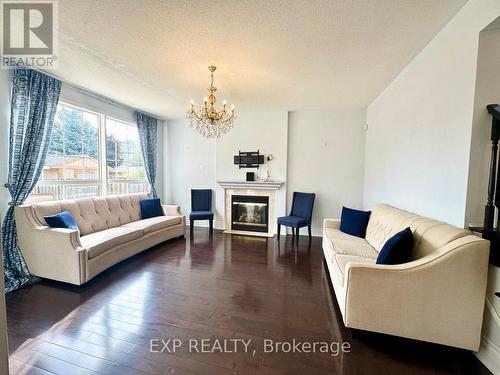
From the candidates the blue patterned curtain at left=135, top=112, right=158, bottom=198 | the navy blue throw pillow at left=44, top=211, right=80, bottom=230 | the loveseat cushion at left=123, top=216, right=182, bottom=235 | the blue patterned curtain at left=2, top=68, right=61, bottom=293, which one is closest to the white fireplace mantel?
the loveseat cushion at left=123, top=216, right=182, bottom=235

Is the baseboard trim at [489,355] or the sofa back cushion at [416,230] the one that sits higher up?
the sofa back cushion at [416,230]

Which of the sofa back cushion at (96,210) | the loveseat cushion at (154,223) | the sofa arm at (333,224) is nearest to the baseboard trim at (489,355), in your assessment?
the sofa arm at (333,224)

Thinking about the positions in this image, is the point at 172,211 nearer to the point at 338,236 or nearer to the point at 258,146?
the point at 258,146

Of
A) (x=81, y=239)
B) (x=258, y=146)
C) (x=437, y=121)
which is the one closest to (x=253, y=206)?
(x=258, y=146)

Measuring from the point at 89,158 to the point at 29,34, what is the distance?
203 cm

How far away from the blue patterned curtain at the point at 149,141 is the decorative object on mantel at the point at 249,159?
6.36ft

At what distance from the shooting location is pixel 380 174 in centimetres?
337

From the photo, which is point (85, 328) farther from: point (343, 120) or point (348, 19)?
→ point (343, 120)

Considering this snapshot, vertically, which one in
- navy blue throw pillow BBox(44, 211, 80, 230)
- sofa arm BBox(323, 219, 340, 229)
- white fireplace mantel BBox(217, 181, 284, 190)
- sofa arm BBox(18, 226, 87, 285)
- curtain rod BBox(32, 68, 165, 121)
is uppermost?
curtain rod BBox(32, 68, 165, 121)

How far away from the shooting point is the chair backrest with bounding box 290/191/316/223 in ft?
13.8

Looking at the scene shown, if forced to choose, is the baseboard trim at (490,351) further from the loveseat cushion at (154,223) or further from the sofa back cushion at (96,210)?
the sofa back cushion at (96,210)

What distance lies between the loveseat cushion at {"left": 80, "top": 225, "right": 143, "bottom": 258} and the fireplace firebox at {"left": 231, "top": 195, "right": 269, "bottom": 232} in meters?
2.12

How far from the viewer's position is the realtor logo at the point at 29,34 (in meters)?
1.75

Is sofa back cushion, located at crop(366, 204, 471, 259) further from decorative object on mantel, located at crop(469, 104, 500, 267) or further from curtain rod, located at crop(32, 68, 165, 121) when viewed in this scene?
curtain rod, located at crop(32, 68, 165, 121)
